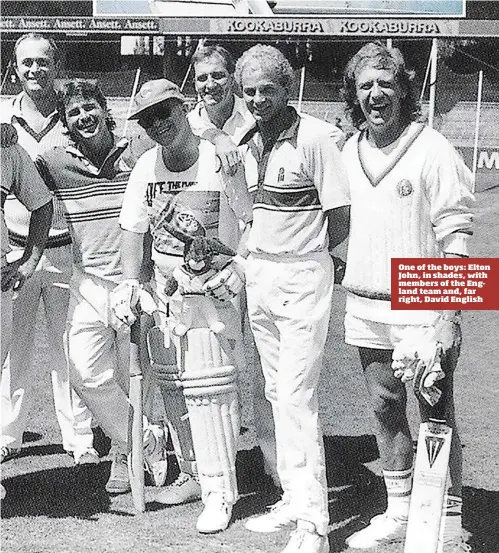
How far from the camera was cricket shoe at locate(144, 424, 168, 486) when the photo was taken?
321 cm

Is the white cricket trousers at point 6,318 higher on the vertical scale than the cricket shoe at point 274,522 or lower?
higher

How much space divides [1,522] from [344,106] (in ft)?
4.63

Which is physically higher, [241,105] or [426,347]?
[241,105]

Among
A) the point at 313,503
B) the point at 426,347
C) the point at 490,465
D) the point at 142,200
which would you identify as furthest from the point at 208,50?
the point at 490,465

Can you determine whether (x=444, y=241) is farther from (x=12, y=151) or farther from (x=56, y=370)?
(x=56, y=370)

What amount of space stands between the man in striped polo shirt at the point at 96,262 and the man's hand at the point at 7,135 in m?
0.14

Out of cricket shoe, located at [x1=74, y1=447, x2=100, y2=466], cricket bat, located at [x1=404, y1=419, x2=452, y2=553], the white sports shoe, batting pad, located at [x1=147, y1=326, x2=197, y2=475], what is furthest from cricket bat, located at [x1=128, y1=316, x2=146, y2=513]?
cricket bat, located at [x1=404, y1=419, x2=452, y2=553]

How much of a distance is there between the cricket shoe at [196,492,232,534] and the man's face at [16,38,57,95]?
1.20 meters

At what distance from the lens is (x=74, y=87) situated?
10.1ft

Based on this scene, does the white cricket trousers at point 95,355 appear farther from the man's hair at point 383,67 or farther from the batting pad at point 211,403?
the man's hair at point 383,67

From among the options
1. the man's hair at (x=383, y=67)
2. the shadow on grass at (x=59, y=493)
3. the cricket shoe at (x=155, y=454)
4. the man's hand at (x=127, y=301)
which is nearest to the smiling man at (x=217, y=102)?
the man's hair at (x=383, y=67)

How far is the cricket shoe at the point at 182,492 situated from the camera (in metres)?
3.15

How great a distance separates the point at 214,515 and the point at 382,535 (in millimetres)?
435
